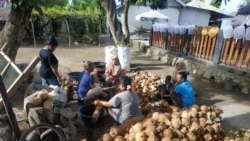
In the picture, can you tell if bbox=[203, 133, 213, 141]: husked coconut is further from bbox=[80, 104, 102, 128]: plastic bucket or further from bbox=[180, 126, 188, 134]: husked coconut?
bbox=[80, 104, 102, 128]: plastic bucket

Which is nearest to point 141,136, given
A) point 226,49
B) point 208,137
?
point 208,137

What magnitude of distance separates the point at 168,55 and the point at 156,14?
30.8 ft

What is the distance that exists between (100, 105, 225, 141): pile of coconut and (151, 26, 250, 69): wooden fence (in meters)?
4.69

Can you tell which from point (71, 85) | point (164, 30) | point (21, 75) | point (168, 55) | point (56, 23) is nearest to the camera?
point (21, 75)

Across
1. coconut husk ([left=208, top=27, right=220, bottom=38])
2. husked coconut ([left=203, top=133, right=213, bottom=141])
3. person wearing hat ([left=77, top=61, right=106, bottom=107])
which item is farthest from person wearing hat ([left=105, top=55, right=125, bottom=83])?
coconut husk ([left=208, top=27, right=220, bottom=38])

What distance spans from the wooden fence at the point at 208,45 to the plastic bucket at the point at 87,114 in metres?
5.40

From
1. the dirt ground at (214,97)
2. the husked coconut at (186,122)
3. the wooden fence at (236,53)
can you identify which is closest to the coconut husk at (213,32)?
the wooden fence at (236,53)

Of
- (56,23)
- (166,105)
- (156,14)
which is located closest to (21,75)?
(166,105)

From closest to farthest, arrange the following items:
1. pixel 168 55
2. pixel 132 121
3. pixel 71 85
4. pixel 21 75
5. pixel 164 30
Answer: pixel 21 75
pixel 132 121
pixel 71 85
pixel 168 55
pixel 164 30

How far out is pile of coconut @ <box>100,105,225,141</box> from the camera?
3.22 m

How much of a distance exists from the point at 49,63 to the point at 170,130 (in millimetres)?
3033

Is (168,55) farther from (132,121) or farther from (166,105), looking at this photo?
(132,121)

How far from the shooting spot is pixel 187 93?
5.12m

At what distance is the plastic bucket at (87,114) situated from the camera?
4264 mm
